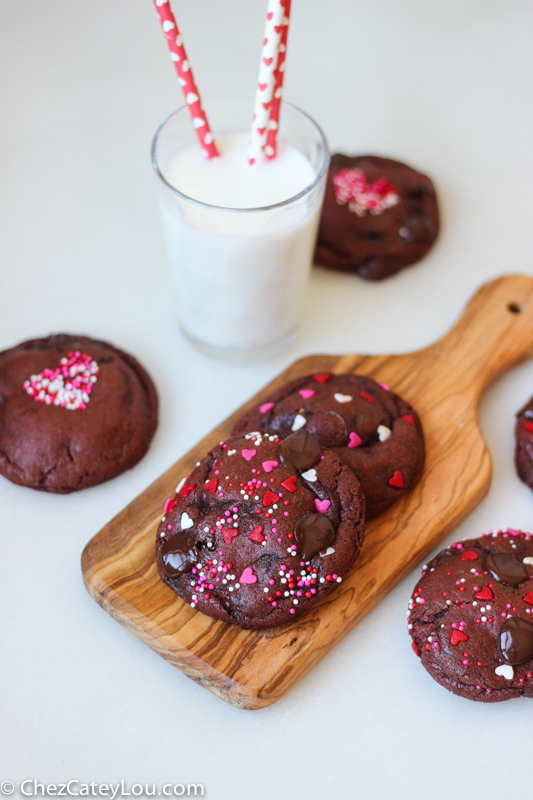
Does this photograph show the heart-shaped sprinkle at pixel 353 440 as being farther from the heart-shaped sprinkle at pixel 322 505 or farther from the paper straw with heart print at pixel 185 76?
the paper straw with heart print at pixel 185 76

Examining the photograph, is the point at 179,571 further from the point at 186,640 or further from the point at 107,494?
the point at 107,494

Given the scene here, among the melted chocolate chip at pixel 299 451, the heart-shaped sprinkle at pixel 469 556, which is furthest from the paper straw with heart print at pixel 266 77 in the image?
the heart-shaped sprinkle at pixel 469 556

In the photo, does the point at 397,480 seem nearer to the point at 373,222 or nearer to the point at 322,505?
the point at 322,505

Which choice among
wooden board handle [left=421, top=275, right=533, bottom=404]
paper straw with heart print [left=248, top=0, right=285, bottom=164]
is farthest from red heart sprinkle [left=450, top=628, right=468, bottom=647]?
paper straw with heart print [left=248, top=0, right=285, bottom=164]

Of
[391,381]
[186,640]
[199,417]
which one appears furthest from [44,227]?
[186,640]

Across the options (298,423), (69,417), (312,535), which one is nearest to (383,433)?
(298,423)

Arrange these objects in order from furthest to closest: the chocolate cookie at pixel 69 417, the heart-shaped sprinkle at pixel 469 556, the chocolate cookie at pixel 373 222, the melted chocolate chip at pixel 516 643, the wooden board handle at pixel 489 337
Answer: the chocolate cookie at pixel 373 222
the wooden board handle at pixel 489 337
the chocolate cookie at pixel 69 417
the heart-shaped sprinkle at pixel 469 556
the melted chocolate chip at pixel 516 643

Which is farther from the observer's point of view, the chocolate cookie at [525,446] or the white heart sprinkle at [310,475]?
the chocolate cookie at [525,446]
